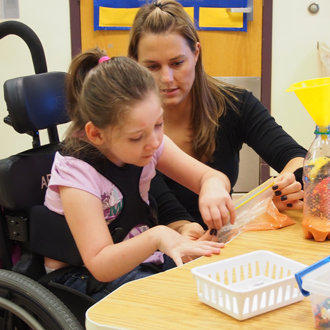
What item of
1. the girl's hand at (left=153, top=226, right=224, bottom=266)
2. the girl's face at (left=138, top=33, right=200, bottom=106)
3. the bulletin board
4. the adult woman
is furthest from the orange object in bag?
the bulletin board

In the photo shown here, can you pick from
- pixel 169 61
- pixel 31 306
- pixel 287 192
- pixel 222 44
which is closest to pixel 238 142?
pixel 169 61

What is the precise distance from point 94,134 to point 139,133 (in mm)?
126

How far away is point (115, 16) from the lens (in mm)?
2986

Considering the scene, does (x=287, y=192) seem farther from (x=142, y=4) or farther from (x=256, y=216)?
(x=142, y=4)

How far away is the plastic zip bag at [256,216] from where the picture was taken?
96cm

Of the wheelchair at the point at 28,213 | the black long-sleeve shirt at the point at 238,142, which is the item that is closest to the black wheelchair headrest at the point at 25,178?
the wheelchair at the point at 28,213

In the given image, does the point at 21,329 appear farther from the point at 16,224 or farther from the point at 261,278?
the point at 261,278

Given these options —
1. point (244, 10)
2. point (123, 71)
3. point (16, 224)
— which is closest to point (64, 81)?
point (123, 71)

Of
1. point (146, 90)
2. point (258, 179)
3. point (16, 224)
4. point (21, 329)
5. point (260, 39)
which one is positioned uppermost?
point (260, 39)

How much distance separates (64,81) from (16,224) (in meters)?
0.40

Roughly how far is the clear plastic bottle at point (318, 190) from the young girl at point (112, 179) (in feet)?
0.59

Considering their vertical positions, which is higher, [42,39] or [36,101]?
[42,39]

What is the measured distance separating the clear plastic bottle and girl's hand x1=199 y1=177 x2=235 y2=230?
173 mm

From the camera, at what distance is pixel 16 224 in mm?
1091
